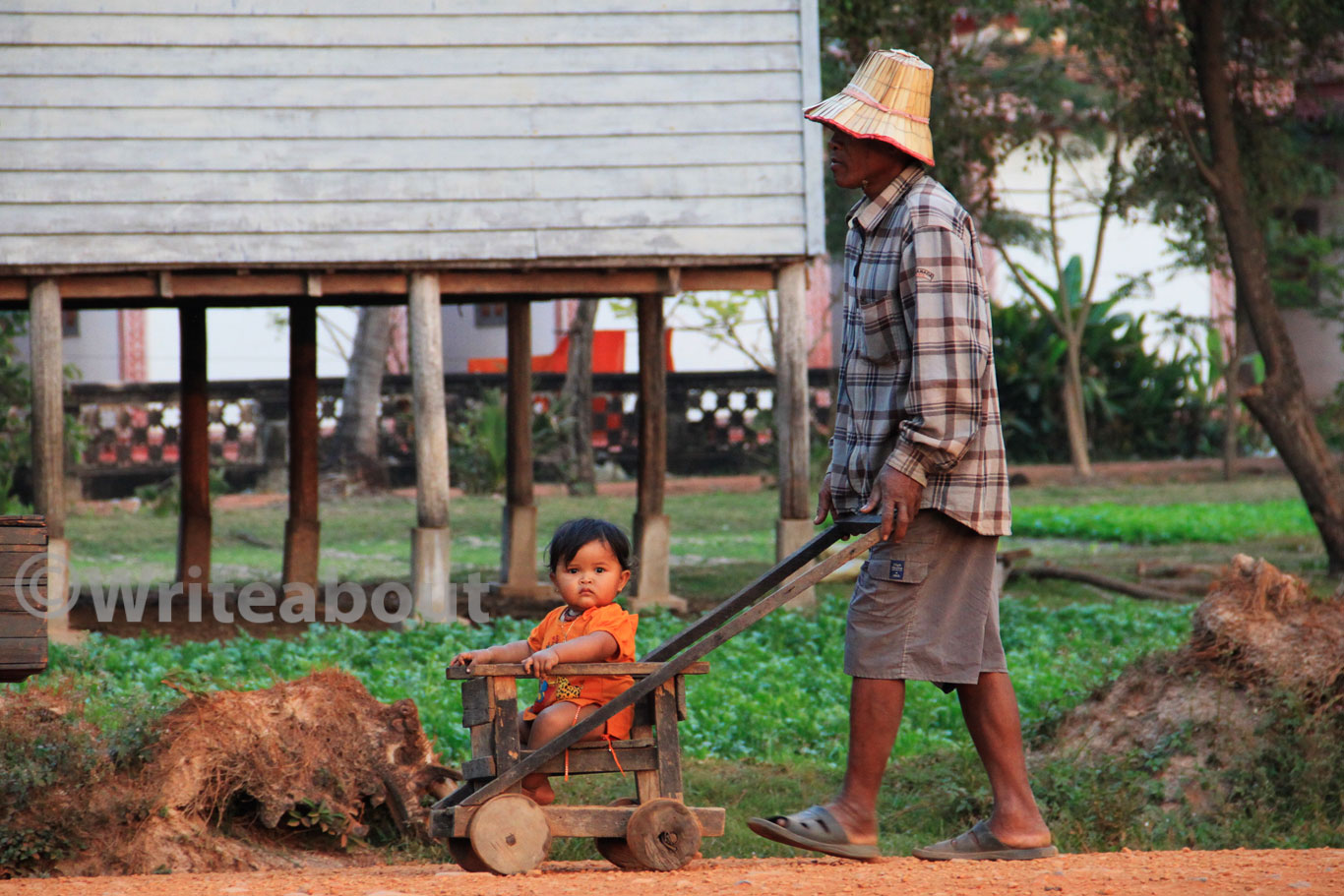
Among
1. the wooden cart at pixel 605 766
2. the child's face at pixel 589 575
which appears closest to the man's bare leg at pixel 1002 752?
the wooden cart at pixel 605 766

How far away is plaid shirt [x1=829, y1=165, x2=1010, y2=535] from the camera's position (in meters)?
4.25

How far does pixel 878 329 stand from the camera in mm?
4453

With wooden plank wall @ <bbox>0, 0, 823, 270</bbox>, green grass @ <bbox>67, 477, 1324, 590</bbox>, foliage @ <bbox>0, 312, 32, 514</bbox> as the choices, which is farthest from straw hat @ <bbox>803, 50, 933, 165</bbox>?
foliage @ <bbox>0, 312, 32, 514</bbox>

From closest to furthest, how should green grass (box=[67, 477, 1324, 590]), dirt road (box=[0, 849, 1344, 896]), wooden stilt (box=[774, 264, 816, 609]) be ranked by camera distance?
dirt road (box=[0, 849, 1344, 896]), wooden stilt (box=[774, 264, 816, 609]), green grass (box=[67, 477, 1324, 590])

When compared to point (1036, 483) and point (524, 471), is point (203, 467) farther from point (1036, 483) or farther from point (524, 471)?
point (1036, 483)

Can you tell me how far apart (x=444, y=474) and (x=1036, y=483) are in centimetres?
1297

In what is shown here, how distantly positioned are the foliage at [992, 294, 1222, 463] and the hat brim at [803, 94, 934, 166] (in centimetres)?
1932

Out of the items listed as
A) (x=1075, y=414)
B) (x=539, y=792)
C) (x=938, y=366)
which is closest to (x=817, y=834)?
(x=539, y=792)

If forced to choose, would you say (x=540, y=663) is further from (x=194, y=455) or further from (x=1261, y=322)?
(x=1261, y=322)

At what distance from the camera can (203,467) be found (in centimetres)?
1202

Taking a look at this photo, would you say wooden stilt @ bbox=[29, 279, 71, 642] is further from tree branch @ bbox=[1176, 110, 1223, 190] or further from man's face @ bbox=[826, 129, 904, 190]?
tree branch @ bbox=[1176, 110, 1223, 190]

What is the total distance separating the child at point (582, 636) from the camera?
449 centimetres

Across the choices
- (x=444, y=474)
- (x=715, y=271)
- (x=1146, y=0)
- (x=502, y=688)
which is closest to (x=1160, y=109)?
(x=1146, y=0)
